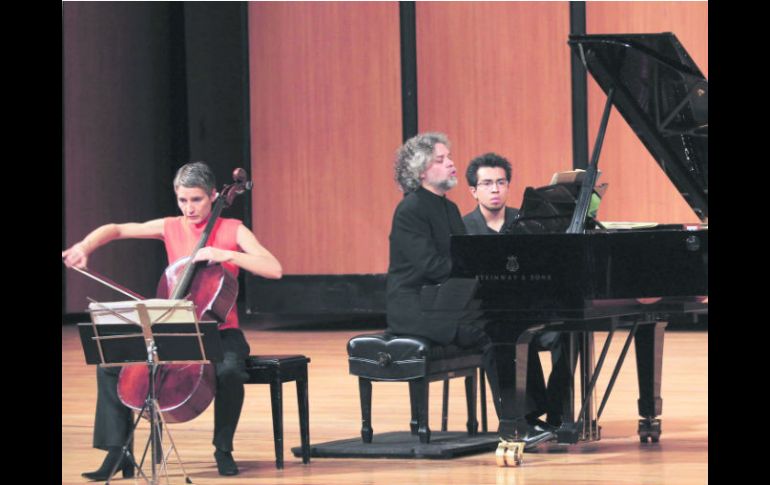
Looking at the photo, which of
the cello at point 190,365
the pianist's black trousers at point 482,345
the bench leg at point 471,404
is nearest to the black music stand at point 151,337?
the cello at point 190,365

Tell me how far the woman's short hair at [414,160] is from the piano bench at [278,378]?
753 mm

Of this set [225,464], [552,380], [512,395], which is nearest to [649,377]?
[552,380]

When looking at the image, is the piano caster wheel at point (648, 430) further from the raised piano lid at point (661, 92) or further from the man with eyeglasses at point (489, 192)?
the man with eyeglasses at point (489, 192)

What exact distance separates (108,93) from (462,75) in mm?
2927

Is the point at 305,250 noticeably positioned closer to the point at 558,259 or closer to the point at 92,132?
the point at 92,132

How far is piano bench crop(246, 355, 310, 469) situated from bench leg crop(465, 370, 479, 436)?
2.30ft

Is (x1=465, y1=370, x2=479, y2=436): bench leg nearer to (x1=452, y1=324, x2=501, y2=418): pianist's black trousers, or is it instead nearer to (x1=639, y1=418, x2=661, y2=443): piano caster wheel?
(x1=452, y1=324, x2=501, y2=418): pianist's black trousers

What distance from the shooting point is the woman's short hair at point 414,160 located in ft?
14.6

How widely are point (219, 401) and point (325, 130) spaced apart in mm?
5161

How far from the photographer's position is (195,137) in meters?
10.3

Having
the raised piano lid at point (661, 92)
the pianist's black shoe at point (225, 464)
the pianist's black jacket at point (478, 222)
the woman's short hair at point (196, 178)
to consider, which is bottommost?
the pianist's black shoe at point (225, 464)

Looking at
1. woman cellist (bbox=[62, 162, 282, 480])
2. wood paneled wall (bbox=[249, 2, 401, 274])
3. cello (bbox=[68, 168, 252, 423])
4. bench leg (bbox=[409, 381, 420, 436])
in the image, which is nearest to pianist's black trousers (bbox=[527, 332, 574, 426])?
bench leg (bbox=[409, 381, 420, 436])

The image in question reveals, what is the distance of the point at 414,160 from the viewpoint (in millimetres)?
4445

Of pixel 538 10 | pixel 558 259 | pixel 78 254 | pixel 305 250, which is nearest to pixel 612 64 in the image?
pixel 558 259
